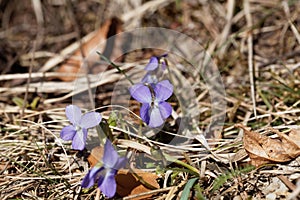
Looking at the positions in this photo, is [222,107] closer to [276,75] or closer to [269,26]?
[276,75]

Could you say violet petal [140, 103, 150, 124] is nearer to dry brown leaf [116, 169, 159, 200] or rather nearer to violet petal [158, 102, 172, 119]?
violet petal [158, 102, 172, 119]

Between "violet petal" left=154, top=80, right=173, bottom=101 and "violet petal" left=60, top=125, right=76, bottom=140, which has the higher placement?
"violet petal" left=154, top=80, right=173, bottom=101

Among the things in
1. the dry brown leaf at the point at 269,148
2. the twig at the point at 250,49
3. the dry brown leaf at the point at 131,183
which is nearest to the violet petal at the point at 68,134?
the dry brown leaf at the point at 131,183

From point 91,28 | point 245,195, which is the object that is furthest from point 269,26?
point 245,195

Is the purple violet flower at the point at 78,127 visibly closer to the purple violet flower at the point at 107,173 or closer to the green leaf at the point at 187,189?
the purple violet flower at the point at 107,173

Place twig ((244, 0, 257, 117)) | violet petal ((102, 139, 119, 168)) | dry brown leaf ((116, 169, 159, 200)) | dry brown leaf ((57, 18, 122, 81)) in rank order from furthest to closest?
dry brown leaf ((57, 18, 122, 81)) → twig ((244, 0, 257, 117)) → dry brown leaf ((116, 169, 159, 200)) → violet petal ((102, 139, 119, 168))

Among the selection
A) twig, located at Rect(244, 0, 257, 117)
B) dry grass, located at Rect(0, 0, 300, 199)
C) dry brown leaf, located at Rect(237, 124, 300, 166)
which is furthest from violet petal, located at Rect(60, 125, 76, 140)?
twig, located at Rect(244, 0, 257, 117)

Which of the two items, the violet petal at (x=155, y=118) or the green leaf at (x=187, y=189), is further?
the violet petal at (x=155, y=118)

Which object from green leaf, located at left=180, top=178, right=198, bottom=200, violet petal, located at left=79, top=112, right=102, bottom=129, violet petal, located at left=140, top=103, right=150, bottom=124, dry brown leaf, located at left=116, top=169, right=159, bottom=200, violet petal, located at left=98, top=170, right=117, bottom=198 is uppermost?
violet petal, located at left=140, top=103, right=150, bottom=124
